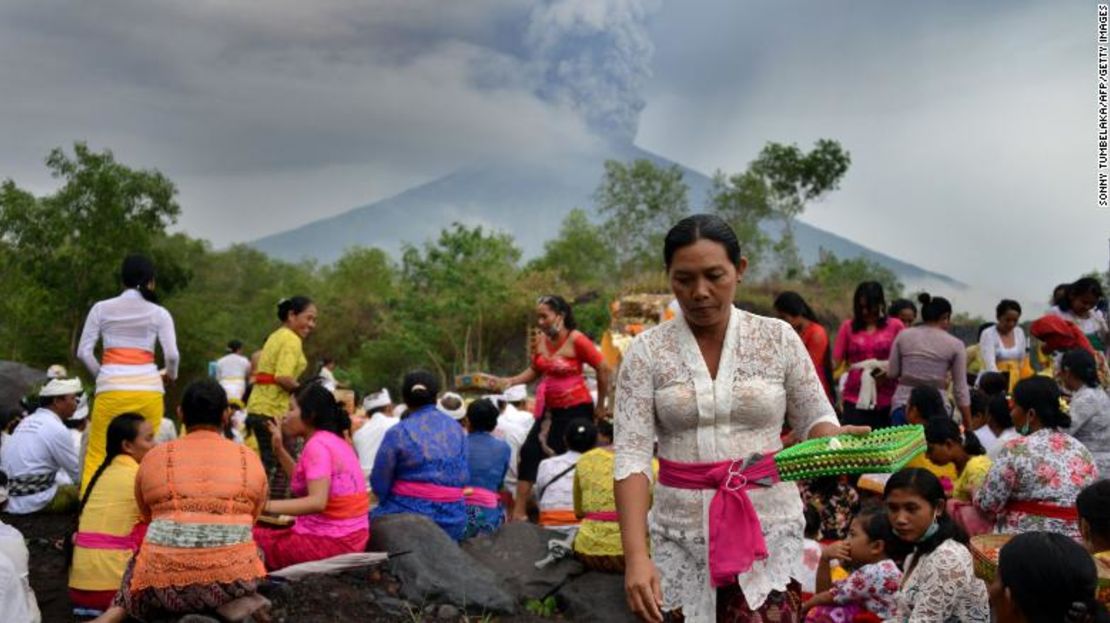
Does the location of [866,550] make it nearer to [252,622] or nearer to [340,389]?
[252,622]

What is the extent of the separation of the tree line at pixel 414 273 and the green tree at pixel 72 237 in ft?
0.13

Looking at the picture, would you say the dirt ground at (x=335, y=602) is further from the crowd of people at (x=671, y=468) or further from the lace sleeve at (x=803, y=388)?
the lace sleeve at (x=803, y=388)

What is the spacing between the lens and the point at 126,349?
702 centimetres

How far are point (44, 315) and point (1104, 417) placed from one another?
27153 mm

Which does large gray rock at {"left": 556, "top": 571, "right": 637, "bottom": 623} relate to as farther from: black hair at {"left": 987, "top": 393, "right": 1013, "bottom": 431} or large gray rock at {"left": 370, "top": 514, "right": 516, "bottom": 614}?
black hair at {"left": 987, "top": 393, "right": 1013, "bottom": 431}

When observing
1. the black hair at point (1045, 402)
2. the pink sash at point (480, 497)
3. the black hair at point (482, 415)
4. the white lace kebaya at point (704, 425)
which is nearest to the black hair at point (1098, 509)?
the black hair at point (1045, 402)

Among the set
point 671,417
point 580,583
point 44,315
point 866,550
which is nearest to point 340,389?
point 580,583

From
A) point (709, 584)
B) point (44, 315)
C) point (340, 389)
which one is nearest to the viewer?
point (709, 584)

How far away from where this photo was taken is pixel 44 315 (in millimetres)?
27453

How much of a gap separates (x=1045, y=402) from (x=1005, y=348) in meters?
5.29

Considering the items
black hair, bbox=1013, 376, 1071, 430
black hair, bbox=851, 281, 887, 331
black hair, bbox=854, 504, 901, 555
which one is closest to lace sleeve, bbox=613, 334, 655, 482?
black hair, bbox=854, 504, 901, 555

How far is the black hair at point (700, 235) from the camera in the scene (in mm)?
2980

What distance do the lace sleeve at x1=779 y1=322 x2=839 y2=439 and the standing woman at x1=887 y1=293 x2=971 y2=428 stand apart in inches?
188

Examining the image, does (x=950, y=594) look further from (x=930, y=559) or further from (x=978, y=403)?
(x=978, y=403)
